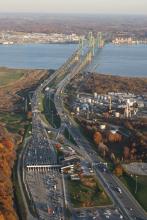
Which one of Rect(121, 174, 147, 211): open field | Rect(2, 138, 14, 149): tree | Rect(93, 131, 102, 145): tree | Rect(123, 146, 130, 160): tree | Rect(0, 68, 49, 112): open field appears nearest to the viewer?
Rect(121, 174, 147, 211): open field

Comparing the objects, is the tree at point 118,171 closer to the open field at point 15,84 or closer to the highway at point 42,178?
the highway at point 42,178

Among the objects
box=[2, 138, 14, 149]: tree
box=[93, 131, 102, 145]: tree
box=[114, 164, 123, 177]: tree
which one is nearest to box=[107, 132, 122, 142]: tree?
box=[93, 131, 102, 145]: tree

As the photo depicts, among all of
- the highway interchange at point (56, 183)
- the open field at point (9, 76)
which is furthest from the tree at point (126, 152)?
the open field at point (9, 76)

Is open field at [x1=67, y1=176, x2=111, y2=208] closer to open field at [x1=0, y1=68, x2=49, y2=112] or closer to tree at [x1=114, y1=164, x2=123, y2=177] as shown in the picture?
tree at [x1=114, y1=164, x2=123, y2=177]

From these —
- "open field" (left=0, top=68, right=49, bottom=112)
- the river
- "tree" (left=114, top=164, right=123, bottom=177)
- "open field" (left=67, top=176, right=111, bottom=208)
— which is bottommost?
the river

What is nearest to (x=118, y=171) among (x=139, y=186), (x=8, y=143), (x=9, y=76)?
(x=139, y=186)

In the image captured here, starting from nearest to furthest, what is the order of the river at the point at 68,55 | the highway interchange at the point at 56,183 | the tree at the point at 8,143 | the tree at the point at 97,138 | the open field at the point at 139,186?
the highway interchange at the point at 56,183
the open field at the point at 139,186
the tree at the point at 8,143
the tree at the point at 97,138
the river at the point at 68,55

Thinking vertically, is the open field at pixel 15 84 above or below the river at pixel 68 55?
above
